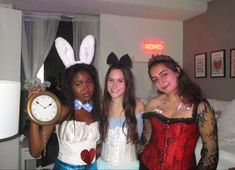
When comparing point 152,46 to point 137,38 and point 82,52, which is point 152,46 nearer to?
point 137,38

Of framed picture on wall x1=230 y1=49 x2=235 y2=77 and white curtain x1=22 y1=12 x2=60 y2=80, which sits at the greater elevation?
white curtain x1=22 y1=12 x2=60 y2=80

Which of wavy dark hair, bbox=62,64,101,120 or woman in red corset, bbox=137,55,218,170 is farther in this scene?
wavy dark hair, bbox=62,64,101,120

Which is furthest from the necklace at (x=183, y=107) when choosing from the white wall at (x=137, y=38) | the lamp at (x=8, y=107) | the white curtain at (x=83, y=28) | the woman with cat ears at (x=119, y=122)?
the white curtain at (x=83, y=28)

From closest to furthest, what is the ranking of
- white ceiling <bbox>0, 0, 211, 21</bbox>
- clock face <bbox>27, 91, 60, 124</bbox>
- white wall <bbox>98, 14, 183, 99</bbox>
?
clock face <bbox>27, 91, 60, 124</bbox> < white ceiling <bbox>0, 0, 211, 21</bbox> < white wall <bbox>98, 14, 183, 99</bbox>

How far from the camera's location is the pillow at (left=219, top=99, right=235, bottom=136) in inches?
115

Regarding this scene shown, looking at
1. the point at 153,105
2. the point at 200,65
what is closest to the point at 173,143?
the point at 153,105

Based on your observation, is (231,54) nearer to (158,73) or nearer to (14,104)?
(158,73)

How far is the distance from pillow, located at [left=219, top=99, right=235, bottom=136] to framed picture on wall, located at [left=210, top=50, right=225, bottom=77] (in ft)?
3.30

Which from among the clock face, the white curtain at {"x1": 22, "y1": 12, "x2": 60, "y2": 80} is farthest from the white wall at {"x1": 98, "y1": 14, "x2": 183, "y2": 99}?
the clock face

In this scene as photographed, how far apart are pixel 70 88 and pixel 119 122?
14.7 inches

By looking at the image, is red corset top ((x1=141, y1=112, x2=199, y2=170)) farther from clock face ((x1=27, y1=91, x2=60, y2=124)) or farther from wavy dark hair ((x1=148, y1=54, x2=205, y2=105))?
clock face ((x1=27, y1=91, x2=60, y2=124))

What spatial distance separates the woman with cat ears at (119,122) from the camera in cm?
171

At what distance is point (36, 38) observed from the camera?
439 cm

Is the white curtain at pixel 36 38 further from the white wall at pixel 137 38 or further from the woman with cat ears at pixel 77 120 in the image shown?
the woman with cat ears at pixel 77 120
